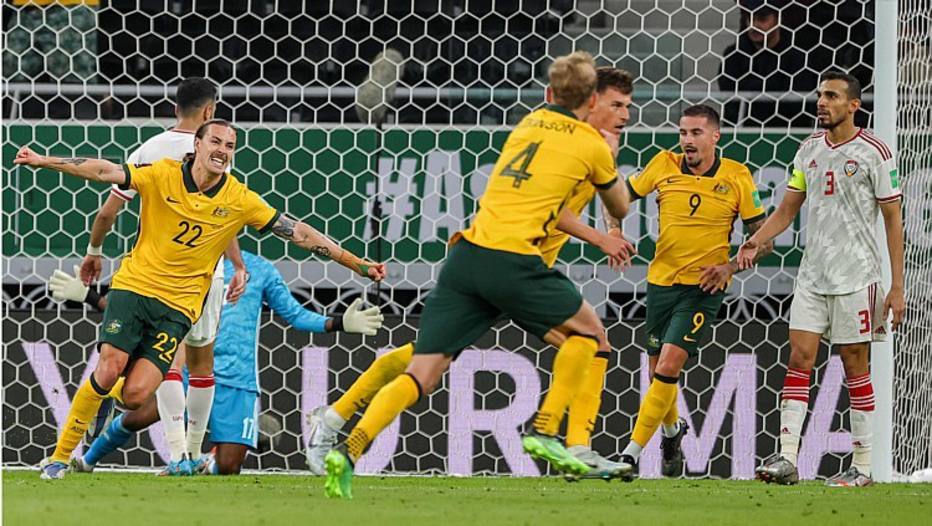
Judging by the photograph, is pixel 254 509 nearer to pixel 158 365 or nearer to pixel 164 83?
pixel 158 365

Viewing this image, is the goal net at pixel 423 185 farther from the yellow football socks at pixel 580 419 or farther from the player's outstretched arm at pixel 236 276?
the yellow football socks at pixel 580 419

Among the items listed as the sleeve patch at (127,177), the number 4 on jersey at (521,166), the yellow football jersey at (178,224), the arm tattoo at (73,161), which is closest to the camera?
the number 4 on jersey at (521,166)

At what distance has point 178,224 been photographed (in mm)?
5906

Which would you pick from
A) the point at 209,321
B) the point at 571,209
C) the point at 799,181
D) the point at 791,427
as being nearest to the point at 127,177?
the point at 209,321

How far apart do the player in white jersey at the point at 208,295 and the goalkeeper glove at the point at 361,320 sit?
47 cm

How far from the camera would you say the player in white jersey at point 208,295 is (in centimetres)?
616

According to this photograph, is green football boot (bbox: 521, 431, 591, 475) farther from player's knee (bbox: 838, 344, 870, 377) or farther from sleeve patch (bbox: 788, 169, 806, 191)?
sleeve patch (bbox: 788, 169, 806, 191)

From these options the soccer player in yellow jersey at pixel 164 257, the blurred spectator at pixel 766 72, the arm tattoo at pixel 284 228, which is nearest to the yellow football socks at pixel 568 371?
the soccer player in yellow jersey at pixel 164 257

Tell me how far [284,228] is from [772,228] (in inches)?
80.2

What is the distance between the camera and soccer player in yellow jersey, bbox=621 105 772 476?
21.5 ft

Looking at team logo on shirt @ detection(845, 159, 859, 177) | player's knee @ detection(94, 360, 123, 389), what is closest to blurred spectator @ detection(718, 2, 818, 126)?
team logo on shirt @ detection(845, 159, 859, 177)

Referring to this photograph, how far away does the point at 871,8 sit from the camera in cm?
785

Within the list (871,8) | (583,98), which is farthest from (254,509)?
(871,8)

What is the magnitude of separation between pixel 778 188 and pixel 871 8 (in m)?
1.22
